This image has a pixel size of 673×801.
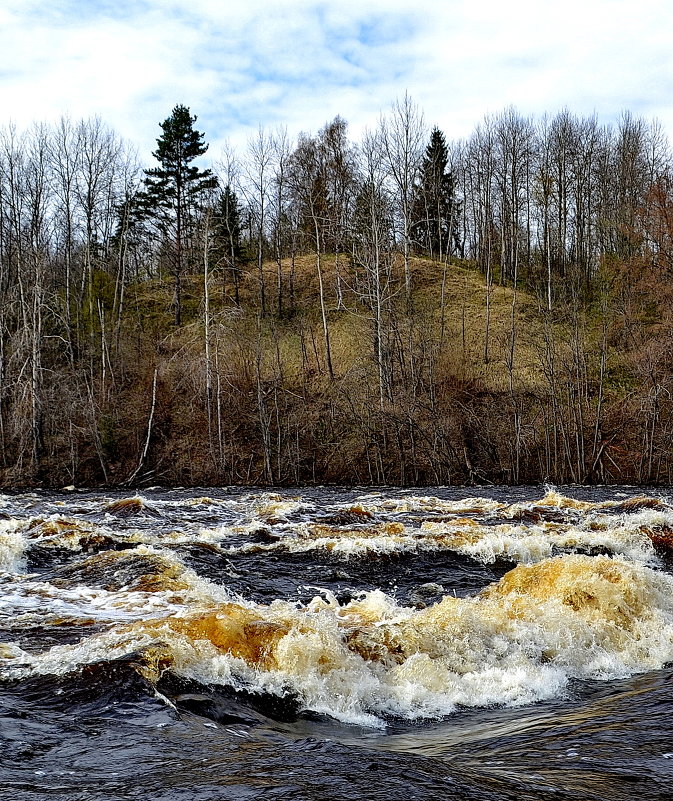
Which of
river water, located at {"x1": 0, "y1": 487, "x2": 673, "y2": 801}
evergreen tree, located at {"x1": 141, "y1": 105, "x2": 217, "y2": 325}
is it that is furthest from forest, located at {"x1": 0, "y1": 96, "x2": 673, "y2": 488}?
river water, located at {"x1": 0, "y1": 487, "x2": 673, "y2": 801}

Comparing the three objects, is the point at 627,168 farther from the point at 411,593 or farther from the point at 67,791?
the point at 67,791

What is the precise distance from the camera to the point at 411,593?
9.11 metres

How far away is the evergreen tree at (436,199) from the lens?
46406mm

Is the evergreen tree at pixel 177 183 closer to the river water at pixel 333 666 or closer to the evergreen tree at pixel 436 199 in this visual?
the evergreen tree at pixel 436 199

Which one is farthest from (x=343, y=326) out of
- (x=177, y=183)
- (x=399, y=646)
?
(x=399, y=646)

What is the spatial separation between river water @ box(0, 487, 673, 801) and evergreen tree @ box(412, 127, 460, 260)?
37.5m

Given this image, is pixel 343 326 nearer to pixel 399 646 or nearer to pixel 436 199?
pixel 436 199

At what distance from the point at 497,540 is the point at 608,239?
4006 cm

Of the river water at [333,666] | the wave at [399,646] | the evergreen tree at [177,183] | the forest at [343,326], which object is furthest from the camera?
the evergreen tree at [177,183]

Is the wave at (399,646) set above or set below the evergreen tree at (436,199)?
below

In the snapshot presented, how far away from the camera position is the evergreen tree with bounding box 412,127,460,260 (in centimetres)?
4641

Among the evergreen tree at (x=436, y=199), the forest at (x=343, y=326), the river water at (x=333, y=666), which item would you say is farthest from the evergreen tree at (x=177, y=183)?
the river water at (x=333, y=666)

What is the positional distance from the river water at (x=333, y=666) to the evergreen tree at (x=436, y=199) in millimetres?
37509

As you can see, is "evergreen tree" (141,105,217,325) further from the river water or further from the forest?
the river water
